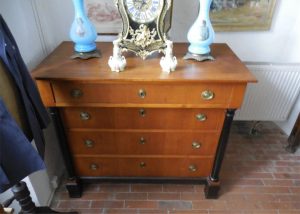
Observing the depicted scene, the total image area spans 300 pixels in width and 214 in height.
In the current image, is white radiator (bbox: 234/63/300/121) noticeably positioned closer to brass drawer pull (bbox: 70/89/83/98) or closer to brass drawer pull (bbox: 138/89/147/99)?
brass drawer pull (bbox: 138/89/147/99)

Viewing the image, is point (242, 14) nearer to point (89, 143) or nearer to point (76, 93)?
point (76, 93)

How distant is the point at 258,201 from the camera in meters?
1.58

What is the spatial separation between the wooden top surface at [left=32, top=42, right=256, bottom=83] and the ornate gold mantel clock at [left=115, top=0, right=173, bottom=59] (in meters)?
0.06

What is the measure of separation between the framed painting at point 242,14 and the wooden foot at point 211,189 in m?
1.10

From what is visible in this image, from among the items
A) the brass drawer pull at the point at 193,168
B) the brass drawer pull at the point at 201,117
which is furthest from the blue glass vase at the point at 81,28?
the brass drawer pull at the point at 193,168

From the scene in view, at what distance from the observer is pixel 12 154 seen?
81cm

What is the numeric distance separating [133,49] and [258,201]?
4.51ft

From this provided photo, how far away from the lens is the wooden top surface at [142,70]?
106cm

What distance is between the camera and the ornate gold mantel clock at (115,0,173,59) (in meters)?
1.17

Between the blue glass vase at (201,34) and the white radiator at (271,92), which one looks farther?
the white radiator at (271,92)

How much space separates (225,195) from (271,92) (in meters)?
0.95

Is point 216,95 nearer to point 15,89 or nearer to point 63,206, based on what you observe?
point 15,89

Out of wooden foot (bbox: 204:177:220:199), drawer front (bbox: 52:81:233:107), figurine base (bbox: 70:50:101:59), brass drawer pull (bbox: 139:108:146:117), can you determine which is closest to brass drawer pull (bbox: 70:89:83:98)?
drawer front (bbox: 52:81:233:107)

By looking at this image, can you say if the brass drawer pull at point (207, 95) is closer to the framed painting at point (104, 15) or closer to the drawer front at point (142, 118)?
the drawer front at point (142, 118)
